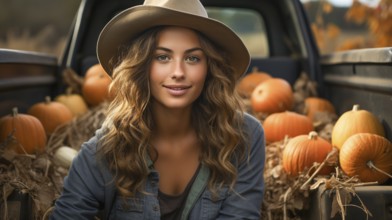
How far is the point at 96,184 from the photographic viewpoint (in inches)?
99.5

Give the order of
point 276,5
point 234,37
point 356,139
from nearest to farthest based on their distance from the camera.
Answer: point 234,37 < point 356,139 < point 276,5

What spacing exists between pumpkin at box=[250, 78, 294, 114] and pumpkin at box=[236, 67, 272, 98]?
12.6 inches

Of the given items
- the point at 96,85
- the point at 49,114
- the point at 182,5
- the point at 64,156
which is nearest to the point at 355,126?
the point at 182,5

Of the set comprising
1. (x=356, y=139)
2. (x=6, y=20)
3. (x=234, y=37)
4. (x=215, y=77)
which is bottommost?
(x=6, y=20)

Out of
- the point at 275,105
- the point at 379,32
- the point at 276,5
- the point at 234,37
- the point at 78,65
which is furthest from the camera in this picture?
the point at 379,32

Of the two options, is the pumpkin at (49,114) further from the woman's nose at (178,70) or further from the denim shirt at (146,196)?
the woman's nose at (178,70)

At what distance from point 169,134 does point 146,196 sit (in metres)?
0.35

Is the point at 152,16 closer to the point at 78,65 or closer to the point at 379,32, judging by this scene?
the point at 78,65

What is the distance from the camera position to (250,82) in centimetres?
479

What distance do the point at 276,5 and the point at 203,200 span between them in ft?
10.6

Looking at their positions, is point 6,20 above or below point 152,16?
below

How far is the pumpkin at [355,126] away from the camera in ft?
10.1

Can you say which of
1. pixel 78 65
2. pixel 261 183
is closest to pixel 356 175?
pixel 261 183

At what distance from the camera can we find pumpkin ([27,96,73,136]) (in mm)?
3891
